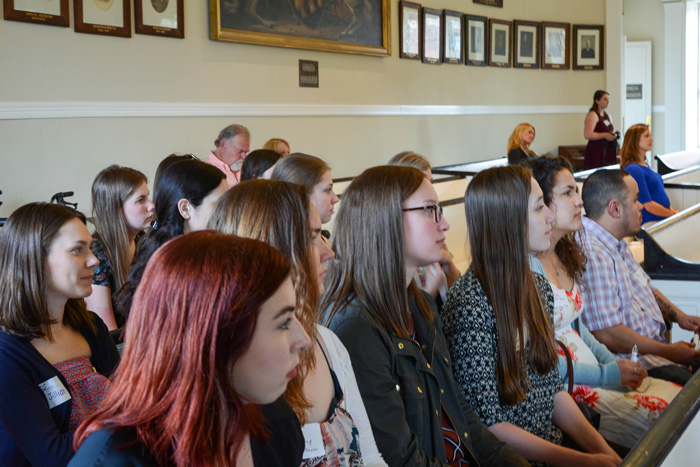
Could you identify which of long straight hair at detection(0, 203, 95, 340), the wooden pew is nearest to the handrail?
long straight hair at detection(0, 203, 95, 340)

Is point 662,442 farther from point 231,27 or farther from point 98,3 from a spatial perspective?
point 231,27

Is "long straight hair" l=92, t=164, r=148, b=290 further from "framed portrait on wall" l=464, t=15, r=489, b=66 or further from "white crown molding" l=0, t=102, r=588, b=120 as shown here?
"framed portrait on wall" l=464, t=15, r=489, b=66

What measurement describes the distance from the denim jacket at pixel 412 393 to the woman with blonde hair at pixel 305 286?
0.47 ft

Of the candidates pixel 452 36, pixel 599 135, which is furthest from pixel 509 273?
pixel 599 135

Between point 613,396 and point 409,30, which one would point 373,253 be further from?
point 409,30

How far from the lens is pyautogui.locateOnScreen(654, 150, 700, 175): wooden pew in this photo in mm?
11211

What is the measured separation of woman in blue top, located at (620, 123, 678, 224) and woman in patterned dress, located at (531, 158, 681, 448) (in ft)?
12.6

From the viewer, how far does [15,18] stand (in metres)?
5.45

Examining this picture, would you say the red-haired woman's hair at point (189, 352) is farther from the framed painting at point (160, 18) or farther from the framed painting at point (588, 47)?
the framed painting at point (588, 47)

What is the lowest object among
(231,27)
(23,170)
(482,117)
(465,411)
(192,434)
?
(465,411)

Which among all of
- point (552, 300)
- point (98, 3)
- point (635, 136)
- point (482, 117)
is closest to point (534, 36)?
point (482, 117)

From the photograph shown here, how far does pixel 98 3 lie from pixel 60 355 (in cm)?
478

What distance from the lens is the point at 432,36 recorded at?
404 inches

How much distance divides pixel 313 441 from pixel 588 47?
12.7m
